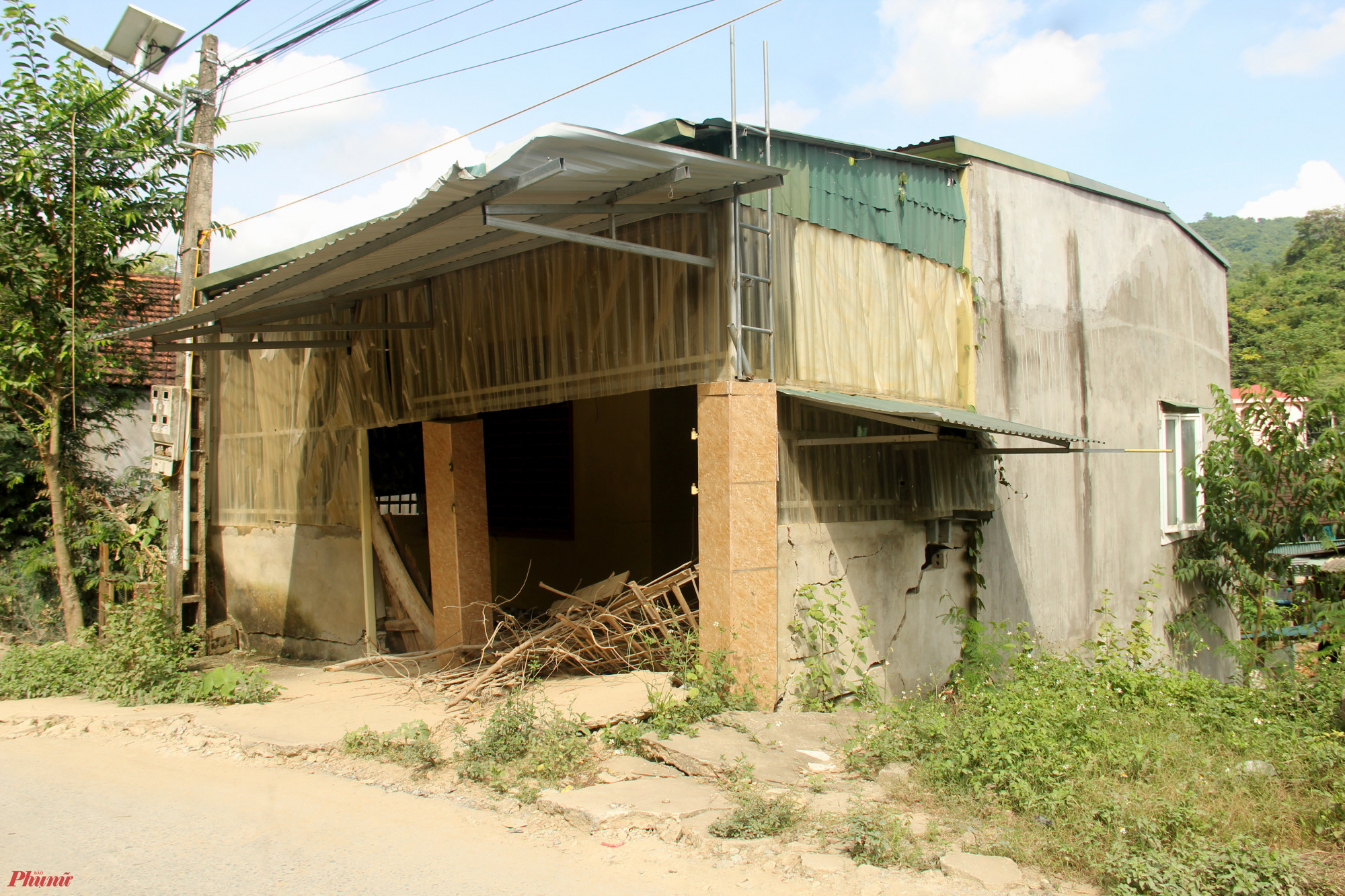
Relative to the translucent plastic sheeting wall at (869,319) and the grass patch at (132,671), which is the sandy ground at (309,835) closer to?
the grass patch at (132,671)

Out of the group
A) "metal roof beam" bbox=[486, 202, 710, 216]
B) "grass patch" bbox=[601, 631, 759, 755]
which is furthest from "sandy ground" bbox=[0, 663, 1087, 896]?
"metal roof beam" bbox=[486, 202, 710, 216]

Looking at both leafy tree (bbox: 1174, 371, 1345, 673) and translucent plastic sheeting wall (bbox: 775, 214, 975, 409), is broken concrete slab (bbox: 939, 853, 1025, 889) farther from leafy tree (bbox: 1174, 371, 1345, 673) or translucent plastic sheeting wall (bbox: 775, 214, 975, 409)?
leafy tree (bbox: 1174, 371, 1345, 673)

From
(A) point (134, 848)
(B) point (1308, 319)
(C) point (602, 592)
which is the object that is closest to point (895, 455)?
(C) point (602, 592)

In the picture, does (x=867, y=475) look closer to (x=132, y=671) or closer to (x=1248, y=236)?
(x=132, y=671)

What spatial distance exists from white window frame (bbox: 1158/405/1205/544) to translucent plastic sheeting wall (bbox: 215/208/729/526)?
700cm

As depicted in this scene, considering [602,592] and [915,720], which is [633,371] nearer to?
[602,592]

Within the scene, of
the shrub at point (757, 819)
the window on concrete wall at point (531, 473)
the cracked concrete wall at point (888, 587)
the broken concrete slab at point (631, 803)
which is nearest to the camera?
the shrub at point (757, 819)

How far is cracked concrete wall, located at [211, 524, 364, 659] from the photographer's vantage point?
952cm

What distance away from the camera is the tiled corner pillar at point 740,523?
5824 mm

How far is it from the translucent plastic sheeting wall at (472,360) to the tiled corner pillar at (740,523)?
11.6 inches

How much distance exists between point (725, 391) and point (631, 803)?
2.54m

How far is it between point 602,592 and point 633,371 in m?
2.05

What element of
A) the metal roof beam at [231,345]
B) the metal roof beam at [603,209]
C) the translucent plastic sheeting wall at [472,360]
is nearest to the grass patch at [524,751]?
the translucent plastic sheeting wall at [472,360]

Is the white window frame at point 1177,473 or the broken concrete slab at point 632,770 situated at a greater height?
the white window frame at point 1177,473
